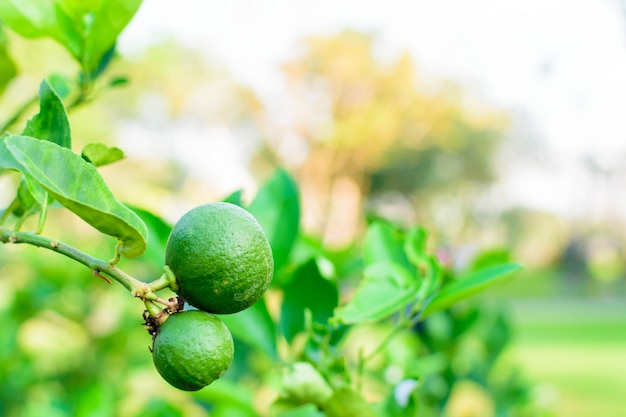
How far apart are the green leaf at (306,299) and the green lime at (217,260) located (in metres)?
0.30

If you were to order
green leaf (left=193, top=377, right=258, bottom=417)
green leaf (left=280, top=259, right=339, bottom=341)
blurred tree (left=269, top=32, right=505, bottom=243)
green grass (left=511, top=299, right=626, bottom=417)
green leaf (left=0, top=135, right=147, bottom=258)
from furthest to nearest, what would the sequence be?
blurred tree (left=269, top=32, right=505, bottom=243) → green grass (left=511, top=299, right=626, bottom=417) → green leaf (left=193, top=377, right=258, bottom=417) → green leaf (left=280, top=259, right=339, bottom=341) → green leaf (left=0, top=135, right=147, bottom=258)

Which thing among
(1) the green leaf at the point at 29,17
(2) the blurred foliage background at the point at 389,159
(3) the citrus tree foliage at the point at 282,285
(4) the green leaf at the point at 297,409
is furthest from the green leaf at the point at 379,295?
(2) the blurred foliage background at the point at 389,159

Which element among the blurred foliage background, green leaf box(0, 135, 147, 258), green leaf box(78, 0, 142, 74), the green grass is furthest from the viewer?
the blurred foliage background

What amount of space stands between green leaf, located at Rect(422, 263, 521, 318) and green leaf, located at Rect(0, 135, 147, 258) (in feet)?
1.29

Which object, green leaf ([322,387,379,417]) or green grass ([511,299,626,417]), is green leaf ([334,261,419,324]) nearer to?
green leaf ([322,387,379,417])

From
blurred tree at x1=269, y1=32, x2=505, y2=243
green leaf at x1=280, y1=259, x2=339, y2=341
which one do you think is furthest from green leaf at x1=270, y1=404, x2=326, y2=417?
blurred tree at x1=269, y1=32, x2=505, y2=243

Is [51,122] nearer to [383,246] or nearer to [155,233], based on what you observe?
[155,233]

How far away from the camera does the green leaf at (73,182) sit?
1.26ft

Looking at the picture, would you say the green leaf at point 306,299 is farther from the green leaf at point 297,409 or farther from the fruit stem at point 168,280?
the fruit stem at point 168,280

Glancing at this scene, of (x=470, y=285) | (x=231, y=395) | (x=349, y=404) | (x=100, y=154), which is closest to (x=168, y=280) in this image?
(x=100, y=154)

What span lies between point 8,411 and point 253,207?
152 centimetres

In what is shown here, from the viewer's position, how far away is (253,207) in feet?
2.59

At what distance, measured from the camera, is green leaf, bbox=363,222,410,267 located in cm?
82

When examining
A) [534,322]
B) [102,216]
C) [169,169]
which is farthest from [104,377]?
[169,169]
